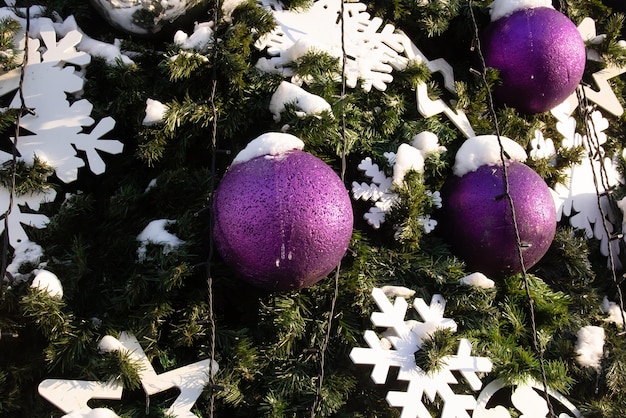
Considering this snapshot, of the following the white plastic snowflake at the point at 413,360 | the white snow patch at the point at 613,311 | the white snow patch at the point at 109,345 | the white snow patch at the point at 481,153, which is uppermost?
the white snow patch at the point at 481,153

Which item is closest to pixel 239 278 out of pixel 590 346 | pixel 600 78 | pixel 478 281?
pixel 478 281

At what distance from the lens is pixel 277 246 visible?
962 millimetres

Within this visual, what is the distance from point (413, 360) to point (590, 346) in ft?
1.42

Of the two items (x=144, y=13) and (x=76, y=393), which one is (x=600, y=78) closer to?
(x=144, y=13)

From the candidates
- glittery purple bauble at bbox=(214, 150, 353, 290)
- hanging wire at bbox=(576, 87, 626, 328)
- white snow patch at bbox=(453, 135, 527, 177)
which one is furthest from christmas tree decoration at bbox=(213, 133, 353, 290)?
hanging wire at bbox=(576, 87, 626, 328)

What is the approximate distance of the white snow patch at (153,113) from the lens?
111cm

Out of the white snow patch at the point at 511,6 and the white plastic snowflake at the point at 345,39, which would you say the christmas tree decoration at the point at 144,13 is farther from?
the white snow patch at the point at 511,6

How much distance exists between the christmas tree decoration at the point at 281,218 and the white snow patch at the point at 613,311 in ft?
2.32

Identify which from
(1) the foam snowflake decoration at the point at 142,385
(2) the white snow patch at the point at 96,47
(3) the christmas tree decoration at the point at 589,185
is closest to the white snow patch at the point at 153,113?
(2) the white snow patch at the point at 96,47

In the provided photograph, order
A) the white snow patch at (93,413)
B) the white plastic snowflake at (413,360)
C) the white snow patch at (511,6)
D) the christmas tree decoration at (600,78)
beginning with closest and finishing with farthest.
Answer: the white snow patch at (93,413), the white plastic snowflake at (413,360), the white snow patch at (511,6), the christmas tree decoration at (600,78)

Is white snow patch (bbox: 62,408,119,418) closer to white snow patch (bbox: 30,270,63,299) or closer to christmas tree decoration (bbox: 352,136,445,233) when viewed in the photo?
white snow patch (bbox: 30,270,63,299)

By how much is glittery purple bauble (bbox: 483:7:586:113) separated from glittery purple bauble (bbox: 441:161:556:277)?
0.25 m

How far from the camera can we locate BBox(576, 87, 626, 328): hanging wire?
4.41 ft

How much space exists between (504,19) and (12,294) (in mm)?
1215
